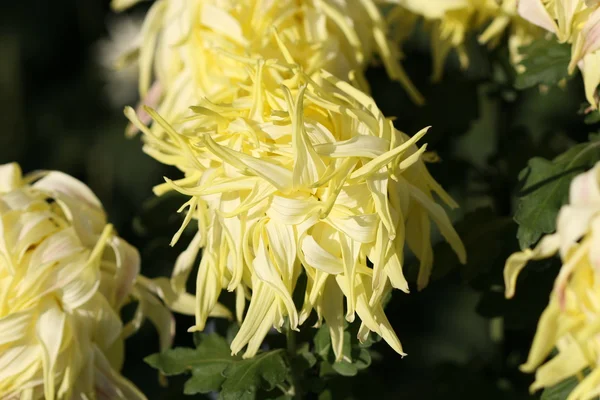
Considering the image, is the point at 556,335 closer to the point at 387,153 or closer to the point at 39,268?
the point at 387,153

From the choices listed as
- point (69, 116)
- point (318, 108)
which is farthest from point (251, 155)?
point (69, 116)

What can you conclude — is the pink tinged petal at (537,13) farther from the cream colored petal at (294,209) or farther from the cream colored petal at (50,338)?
the cream colored petal at (50,338)

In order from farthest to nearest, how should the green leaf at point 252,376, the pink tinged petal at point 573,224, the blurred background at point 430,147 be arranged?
1. the blurred background at point 430,147
2. the green leaf at point 252,376
3. the pink tinged petal at point 573,224

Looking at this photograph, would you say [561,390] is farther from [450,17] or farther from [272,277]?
[450,17]

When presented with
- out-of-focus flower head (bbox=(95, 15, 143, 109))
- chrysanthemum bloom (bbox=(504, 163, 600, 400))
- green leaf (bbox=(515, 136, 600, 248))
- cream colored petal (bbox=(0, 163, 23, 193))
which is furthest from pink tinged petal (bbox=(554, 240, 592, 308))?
out-of-focus flower head (bbox=(95, 15, 143, 109))

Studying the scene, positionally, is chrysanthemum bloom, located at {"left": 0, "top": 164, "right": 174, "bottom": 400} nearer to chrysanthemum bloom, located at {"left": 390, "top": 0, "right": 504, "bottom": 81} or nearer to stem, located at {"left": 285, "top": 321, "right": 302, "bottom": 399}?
stem, located at {"left": 285, "top": 321, "right": 302, "bottom": 399}

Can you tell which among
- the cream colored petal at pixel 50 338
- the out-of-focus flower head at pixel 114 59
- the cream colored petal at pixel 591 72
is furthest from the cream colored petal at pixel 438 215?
the out-of-focus flower head at pixel 114 59

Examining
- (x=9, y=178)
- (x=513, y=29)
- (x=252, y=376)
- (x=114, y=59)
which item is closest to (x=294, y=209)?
(x=252, y=376)
